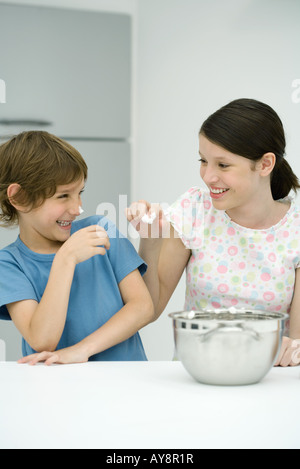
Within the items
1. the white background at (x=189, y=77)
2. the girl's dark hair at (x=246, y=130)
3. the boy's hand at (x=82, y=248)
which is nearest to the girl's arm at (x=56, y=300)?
the boy's hand at (x=82, y=248)

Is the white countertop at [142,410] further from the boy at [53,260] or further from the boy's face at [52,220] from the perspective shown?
the boy's face at [52,220]

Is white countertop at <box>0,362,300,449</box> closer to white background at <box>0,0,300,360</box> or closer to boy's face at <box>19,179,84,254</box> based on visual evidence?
boy's face at <box>19,179,84,254</box>

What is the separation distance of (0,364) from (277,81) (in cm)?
221

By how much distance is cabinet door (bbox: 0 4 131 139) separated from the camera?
2.65m

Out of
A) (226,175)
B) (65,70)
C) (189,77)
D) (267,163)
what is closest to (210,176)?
(226,175)

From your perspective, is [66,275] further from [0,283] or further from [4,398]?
[4,398]

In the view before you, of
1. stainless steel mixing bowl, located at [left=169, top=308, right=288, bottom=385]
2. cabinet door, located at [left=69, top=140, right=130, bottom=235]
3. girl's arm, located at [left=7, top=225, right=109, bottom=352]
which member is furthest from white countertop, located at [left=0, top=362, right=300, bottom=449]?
cabinet door, located at [left=69, top=140, right=130, bottom=235]

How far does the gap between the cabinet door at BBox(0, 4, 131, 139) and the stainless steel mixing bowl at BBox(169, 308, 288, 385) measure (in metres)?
2.02

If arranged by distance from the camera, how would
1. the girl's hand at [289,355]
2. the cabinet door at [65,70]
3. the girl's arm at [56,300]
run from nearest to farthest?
the girl's hand at [289,355] → the girl's arm at [56,300] → the cabinet door at [65,70]

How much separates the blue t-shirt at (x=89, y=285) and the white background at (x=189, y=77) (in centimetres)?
152

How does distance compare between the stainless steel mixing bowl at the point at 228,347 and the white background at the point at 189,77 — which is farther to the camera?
the white background at the point at 189,77

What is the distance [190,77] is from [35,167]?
1819 millimetres

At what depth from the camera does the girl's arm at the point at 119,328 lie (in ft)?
3.57

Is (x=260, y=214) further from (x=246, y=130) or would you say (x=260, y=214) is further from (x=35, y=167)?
(x=35, y=167)
